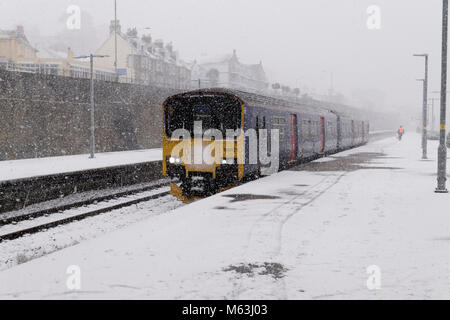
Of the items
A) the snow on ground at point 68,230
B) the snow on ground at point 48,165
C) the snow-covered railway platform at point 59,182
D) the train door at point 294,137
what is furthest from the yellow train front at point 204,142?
the train door at point 294,137

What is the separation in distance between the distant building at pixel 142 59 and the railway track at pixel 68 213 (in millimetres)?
48805

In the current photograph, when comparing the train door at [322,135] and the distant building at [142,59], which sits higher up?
the distant building at [142,59]

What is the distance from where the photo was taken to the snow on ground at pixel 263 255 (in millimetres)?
5277

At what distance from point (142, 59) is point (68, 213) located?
6066 cm

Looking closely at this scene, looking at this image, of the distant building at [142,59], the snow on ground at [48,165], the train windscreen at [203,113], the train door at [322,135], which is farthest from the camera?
the distant building at [142,59]

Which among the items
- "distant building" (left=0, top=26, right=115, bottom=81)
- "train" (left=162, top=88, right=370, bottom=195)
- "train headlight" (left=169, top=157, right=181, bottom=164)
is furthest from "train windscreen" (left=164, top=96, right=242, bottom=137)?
"distant building" (left=0, top=26, right=115, bottom=81)

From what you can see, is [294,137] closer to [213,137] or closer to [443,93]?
[213,137]

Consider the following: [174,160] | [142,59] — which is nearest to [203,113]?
[174,160]

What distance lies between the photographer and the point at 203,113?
46.4ft

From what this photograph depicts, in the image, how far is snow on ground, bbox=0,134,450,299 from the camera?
5277 mm

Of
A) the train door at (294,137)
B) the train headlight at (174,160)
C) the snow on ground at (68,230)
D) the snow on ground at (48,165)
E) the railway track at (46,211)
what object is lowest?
the snow on ground at (68,230)

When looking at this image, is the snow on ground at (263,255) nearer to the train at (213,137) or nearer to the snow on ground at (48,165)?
the train at (213,137)

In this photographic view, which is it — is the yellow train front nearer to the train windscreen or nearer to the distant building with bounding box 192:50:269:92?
Result: the train windscreen
